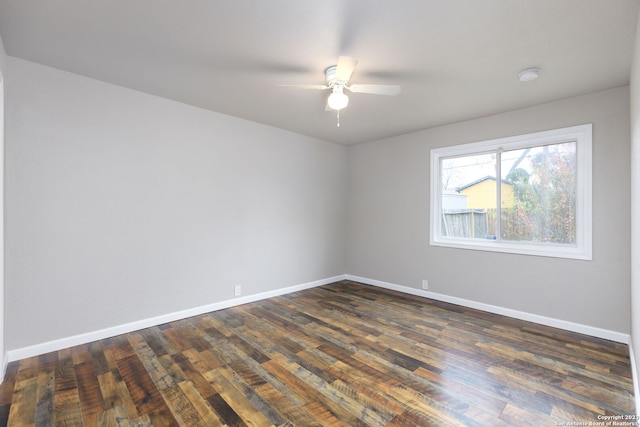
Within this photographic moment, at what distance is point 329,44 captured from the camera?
225 centimetres

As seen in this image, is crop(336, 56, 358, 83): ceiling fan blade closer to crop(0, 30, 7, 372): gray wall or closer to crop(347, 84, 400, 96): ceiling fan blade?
crop(347, 84, 400, 96): ceiling fan blade

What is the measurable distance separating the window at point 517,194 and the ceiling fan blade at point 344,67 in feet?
8.15

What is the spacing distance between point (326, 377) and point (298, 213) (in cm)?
282

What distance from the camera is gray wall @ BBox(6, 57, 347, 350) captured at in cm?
258

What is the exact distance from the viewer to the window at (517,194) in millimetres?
3242

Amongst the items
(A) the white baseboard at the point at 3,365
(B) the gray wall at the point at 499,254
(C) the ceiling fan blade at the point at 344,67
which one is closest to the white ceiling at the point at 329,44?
(C) the ceiling fan blade at the point at 344,67

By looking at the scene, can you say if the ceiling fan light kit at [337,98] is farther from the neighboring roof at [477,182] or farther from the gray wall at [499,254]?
the neighboring roof at [477,182]

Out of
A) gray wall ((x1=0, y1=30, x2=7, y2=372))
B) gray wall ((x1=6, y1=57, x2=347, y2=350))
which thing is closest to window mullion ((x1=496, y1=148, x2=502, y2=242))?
gray wall ((x1=6, y1=57, x2=347, y2=350))

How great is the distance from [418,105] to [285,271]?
2922mm

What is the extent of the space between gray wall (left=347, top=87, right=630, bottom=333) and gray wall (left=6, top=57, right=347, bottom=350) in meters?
1.37

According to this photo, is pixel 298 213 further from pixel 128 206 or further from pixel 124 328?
pixel 124 328

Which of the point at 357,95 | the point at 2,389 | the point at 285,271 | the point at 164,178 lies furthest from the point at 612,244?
the point at 2,389

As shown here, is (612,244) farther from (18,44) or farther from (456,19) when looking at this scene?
(18,44)

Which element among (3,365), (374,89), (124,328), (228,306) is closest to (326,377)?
(228,306)
